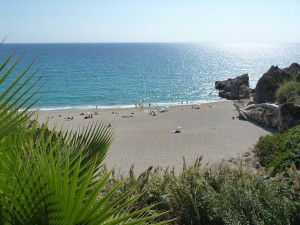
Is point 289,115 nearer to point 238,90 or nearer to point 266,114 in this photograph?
point 266,114

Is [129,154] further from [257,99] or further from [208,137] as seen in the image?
[257,99]

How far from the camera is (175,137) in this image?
22562 millimetres

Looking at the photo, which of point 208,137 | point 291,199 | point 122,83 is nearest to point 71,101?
point 122,83

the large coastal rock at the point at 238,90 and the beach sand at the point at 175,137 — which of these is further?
the large coastal rock at the point at 238,90

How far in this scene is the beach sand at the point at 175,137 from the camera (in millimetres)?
17500

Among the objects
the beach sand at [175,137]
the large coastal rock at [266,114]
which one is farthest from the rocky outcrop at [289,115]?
the large coastal rock at [266,114]

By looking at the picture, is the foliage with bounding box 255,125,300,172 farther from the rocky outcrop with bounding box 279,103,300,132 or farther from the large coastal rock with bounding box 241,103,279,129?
the large coastal rock with bounding box 241,103,279,129

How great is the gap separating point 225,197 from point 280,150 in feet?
22.6

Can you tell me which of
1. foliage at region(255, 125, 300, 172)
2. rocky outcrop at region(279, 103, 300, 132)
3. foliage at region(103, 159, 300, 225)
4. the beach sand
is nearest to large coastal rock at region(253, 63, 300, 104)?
the beach sand

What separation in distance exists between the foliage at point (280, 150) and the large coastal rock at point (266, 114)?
1064 cm

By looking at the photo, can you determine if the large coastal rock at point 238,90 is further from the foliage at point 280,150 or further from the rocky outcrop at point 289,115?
the foliage at point 280,150

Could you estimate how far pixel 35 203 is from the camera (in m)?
1.55

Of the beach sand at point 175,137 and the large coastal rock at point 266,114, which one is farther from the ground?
the large coastal rock at point 266,114

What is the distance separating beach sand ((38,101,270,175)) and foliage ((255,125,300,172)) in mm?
2108
